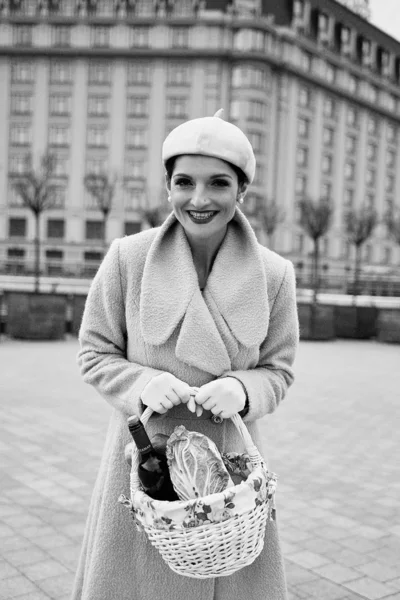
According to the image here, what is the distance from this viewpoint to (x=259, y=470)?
1.60m

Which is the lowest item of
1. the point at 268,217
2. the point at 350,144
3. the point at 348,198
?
the point at 268,217

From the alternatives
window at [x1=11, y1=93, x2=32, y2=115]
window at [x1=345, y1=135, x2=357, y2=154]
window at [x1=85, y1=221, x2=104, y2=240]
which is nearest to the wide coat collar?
window at [x1=85, y1=221, x2=104, y2=240]

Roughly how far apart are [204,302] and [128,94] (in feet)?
160

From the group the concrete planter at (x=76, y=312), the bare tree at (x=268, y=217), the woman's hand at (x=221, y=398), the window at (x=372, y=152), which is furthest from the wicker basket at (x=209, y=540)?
the window at (x=372, y=152)

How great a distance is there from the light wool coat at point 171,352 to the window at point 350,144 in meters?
56.6

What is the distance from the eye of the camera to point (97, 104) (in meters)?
48.2

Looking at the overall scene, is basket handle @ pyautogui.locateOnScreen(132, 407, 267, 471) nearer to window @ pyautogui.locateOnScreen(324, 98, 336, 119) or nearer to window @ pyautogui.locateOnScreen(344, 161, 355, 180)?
window @ pyautogui.locateOnScreen(324, 98, 336, 119)

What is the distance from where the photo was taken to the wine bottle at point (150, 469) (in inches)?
62.7

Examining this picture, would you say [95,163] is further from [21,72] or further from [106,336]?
[106,336]

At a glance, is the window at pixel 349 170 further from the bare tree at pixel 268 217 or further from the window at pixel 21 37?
the window at pixel 21 37

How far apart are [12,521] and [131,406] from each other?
2.59m

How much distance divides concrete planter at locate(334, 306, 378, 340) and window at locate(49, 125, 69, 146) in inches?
1430

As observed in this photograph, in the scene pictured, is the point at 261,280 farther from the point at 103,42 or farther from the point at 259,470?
the point at 103,42

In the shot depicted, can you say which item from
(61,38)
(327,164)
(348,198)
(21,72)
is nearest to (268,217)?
(327,164)
